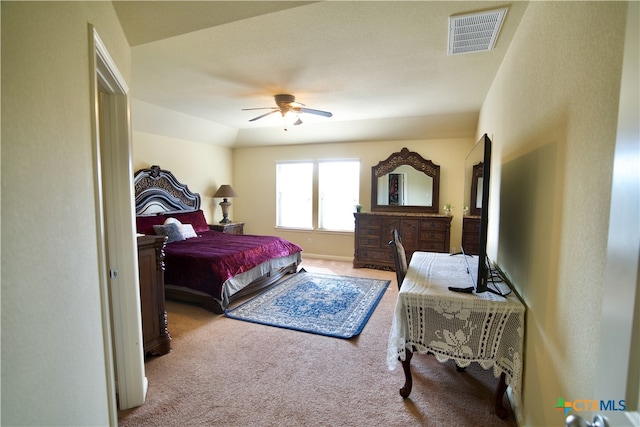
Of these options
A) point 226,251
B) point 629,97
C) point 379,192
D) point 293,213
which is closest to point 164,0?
point 629,97

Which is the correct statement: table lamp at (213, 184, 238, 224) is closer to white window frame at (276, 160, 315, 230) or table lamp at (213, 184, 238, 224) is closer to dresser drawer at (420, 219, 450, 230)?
white window frame at (276, 160, 315, 230)

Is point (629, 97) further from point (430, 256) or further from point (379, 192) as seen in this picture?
point (379, 192)

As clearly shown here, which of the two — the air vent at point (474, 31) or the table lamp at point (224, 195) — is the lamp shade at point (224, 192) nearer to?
the table lamp at point (224, 195)

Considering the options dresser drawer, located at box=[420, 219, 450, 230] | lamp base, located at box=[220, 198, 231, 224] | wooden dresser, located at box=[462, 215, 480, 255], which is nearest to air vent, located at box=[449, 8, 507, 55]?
wooden dresser, located at box=[462, 215, 480, 255]

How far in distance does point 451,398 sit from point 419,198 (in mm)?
3935

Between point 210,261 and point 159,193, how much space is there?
221cm

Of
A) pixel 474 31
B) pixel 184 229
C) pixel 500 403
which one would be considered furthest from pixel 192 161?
pixel 500 403

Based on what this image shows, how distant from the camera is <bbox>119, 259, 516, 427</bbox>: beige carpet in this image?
1879 mm

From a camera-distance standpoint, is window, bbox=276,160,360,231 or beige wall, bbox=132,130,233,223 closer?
beige wall, bbox=132,130,233,223

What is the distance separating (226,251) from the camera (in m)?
3.85

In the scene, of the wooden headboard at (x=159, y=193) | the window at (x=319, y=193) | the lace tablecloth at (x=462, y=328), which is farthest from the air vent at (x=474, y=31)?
the wooden headboard at (x=159, y=193)

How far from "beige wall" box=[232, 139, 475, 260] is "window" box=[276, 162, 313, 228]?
0.45 ft

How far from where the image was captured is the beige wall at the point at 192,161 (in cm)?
489

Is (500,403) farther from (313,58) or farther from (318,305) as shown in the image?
(313,58)
